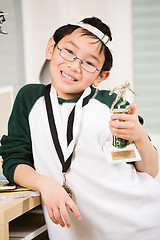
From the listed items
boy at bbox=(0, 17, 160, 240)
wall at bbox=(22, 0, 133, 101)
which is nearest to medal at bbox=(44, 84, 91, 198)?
boy at bbox=(0, 17, 160, 240)

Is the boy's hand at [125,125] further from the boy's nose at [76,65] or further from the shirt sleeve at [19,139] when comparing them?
the shirt sleeve at [19,139]

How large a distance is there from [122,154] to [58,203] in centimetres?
23

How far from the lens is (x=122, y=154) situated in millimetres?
1157

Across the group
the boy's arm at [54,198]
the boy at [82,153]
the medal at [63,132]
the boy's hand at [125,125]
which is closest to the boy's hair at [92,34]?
the boy at [82,153]

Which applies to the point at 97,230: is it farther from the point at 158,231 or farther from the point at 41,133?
the point at 41,133

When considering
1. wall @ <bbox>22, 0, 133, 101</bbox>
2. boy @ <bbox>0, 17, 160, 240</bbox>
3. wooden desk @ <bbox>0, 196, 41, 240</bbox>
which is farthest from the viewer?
wall @ <bbox>22, 0, 133, 101</bbox>

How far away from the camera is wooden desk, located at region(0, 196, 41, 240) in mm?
1094

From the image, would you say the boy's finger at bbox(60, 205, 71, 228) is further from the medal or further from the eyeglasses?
the eyeglasses

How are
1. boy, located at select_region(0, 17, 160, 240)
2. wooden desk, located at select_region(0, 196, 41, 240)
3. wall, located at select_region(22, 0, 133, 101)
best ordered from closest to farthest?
wooden desk, located at select_region(0, 196, 41, 240) → boy, located at select_region(0, 17, 160, 240) → wall, located at select_region(22, 0, 133, 101)

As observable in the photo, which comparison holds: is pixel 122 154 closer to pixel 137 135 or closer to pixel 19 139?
pixel 137 135

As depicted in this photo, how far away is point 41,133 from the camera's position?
4.26 feet

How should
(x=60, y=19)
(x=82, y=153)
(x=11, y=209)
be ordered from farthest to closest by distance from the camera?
(x=60, y=19)
(x=82, y=153)
(x=11, y=209)

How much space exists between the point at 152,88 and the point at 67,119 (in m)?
1.56

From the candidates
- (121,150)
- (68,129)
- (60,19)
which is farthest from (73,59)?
(60,19)
